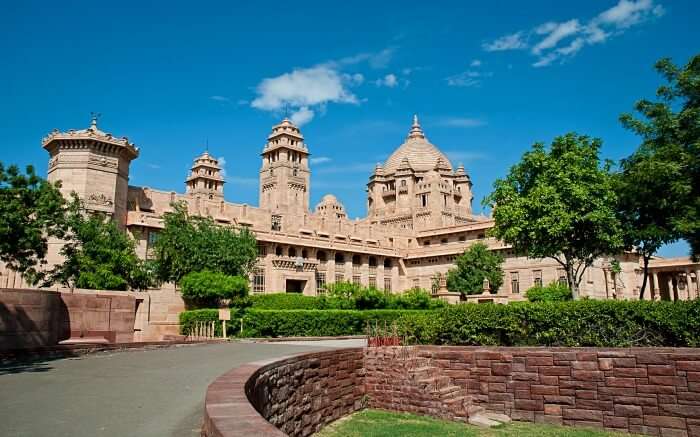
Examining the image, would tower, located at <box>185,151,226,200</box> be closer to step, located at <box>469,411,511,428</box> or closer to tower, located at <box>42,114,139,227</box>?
tower, located at <box>42,114,139,227</box>

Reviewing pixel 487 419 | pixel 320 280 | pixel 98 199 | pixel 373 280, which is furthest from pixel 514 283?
pixel 487 419

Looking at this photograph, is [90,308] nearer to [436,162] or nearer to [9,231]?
[9,231]

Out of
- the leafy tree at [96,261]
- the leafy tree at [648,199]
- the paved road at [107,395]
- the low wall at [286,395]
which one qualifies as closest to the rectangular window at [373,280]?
the leafy tree at [96,261]

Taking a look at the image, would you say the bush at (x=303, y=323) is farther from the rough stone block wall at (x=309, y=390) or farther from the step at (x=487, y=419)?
the step at (x=487, y=419)

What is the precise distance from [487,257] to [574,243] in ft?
73.1

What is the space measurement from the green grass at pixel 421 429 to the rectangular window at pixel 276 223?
37938 mm

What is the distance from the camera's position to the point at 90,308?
18.2 metres

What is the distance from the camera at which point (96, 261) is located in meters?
27.8

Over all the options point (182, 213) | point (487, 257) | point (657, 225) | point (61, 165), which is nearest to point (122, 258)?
point (182, 213)

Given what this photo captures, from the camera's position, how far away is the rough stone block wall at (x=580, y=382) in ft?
40.5

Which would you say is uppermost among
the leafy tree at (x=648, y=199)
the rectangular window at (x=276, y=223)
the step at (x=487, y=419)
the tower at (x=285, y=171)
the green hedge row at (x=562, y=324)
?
the tower at (x=285, y=171)

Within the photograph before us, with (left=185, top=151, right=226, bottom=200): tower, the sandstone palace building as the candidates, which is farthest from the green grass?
(left=185, top=151, right=226, bottom=200): tower

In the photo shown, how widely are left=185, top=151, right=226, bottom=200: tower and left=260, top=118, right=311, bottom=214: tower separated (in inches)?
462

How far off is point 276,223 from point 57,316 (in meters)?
35.1
